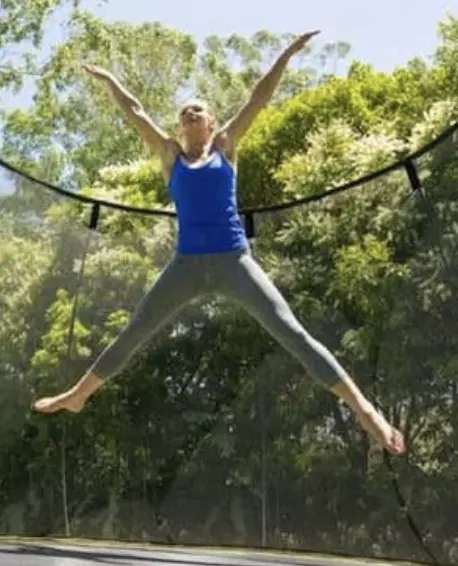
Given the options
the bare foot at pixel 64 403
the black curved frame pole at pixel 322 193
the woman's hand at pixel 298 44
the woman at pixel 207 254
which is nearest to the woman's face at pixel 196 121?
the woman at pixel 207 254

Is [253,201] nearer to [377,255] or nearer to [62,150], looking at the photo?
[377,255]

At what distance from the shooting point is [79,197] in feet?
14.4

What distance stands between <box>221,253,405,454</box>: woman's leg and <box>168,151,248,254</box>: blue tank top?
2.0 inches

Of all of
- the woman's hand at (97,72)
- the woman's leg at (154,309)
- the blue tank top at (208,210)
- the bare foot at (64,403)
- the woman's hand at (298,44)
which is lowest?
the bare foot at (64,403)

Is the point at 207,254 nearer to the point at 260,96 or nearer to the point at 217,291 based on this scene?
the point at 217,291

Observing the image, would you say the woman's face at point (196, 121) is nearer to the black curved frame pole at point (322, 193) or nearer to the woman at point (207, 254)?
the woman at point (207, 254)

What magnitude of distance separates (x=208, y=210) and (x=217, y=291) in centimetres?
18

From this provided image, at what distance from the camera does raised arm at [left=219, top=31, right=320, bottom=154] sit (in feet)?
9.41

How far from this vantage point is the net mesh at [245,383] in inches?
159

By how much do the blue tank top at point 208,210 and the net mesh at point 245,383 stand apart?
1.36m

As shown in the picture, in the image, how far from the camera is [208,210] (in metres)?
2.84

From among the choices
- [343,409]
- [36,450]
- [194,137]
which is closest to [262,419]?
[343,409]

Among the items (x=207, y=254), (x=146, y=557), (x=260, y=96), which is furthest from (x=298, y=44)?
(x=146, y=557)

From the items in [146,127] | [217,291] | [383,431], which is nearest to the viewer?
[383,431]
